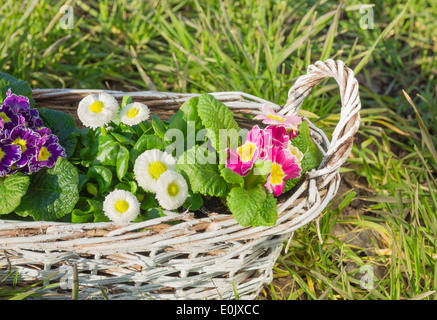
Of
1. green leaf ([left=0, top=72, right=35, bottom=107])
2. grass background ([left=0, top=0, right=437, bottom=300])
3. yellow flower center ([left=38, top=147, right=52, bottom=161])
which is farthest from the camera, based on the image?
grass background ([left=0, top=0, right=437, bottom=300])

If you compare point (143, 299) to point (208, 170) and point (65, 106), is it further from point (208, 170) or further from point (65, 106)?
point (65, 106)

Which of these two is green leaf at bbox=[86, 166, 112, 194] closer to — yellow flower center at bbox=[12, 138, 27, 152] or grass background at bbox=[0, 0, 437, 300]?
yellow flower center at bbox=[12, 138, 27, 152]

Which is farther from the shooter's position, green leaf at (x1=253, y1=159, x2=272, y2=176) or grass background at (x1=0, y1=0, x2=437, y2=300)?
grass background at (x1=0, y1=0, x2=437, y2=300)

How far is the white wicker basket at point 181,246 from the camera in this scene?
3.34ft

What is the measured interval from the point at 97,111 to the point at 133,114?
10 centimetres

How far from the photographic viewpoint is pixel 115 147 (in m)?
1.17

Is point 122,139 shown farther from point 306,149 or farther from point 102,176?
point 306,149

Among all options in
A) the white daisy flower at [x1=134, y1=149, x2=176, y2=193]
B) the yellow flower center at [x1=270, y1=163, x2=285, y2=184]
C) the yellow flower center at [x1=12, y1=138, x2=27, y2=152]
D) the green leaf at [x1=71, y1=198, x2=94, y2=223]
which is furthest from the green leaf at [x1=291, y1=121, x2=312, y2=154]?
the yellow flower center at [x1=12, y1=138, x2=27, y2=152]

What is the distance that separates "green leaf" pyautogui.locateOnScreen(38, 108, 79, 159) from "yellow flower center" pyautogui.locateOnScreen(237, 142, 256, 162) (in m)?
0.49

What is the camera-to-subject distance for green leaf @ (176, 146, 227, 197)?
108 centimetres

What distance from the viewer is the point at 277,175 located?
43.6 inches

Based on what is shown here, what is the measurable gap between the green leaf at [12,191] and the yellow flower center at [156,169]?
301mm

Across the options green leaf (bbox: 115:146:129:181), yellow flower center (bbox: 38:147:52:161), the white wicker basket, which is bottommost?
the white wicker basket

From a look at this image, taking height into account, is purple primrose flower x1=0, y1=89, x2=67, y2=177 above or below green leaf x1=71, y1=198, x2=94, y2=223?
above
